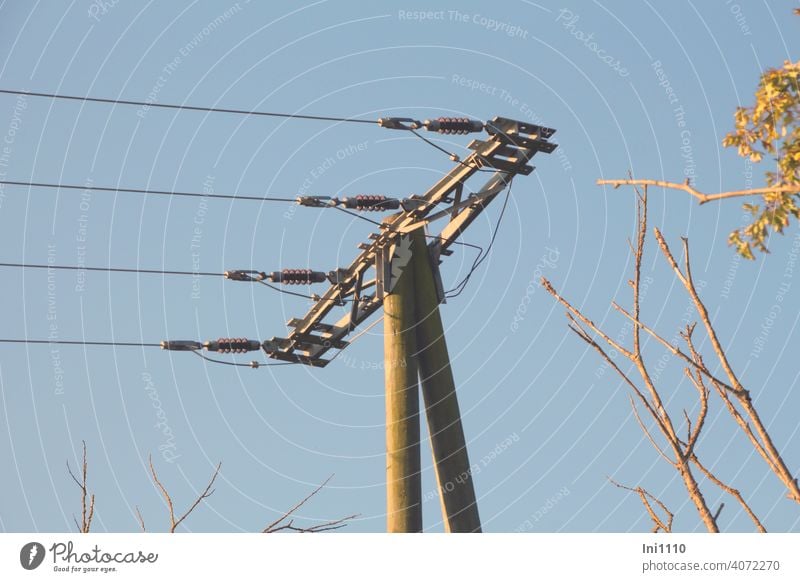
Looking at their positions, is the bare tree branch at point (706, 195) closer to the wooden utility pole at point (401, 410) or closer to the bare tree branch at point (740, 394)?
the bare tree branch at point (740, 394)

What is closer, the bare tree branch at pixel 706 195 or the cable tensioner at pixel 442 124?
the bare tree branch at pixel 706 195

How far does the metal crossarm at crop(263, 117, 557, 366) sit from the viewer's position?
539 inches

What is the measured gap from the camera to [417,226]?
14.3 metres

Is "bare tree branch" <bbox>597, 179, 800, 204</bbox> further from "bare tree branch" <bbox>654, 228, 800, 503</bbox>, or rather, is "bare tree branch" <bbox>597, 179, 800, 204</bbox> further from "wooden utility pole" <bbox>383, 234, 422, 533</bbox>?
"wooden utility pole" <bbox>383, 234, 422, 533</bbox>

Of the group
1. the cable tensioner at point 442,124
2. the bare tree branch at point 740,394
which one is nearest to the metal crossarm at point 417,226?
the cable tensioner at point 442,124

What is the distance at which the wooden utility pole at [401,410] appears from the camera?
1340 cm

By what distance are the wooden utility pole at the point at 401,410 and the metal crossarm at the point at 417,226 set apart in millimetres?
274

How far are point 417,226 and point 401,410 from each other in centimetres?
226

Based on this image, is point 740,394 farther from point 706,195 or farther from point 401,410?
point 401,410

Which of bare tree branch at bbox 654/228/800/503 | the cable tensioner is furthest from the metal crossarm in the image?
bare tree branch at bbox 654/228/800/503

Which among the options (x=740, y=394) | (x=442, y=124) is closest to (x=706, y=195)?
(x=740, y=394)

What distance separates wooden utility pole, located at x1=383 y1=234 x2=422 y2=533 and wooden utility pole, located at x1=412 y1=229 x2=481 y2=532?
6.2 inches
